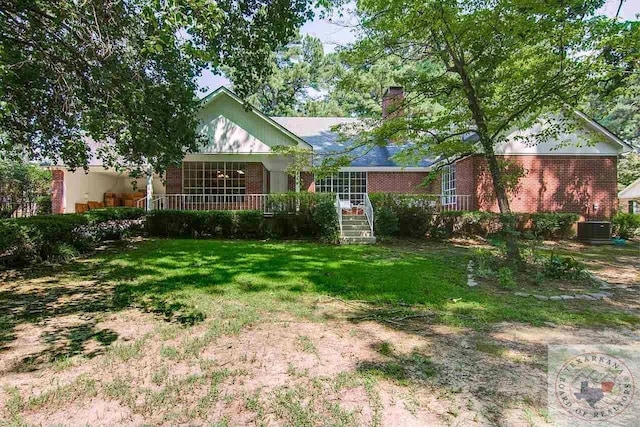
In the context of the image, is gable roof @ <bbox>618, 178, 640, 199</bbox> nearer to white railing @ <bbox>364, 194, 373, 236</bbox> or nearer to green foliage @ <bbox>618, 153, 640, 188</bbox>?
green foliage @ <bbox>618, 153, 640, 188</bbox>

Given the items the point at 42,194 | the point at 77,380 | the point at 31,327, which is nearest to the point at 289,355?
the point at 77,380

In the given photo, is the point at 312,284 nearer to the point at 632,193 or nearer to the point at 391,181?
the point at 391,181

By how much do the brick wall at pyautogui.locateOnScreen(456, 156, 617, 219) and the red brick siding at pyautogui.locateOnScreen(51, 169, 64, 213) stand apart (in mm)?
20103

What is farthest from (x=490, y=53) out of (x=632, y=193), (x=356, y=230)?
(x=632, y=193)

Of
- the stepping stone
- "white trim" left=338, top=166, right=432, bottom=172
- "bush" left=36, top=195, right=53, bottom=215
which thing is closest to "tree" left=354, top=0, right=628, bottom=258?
the stepping stone

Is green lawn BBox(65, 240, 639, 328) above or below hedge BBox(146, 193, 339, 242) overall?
below

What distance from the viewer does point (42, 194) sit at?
20531 mm

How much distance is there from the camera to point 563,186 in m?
16.0

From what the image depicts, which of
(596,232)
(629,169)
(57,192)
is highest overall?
(629,169)

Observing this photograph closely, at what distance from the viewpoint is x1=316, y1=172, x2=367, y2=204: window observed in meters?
18.2

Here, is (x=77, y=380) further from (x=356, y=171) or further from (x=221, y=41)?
(x=356, y=171)

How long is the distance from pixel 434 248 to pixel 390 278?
5.12 meters

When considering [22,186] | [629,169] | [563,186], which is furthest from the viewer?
[629,169]

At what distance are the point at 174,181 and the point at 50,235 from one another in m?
8.63
